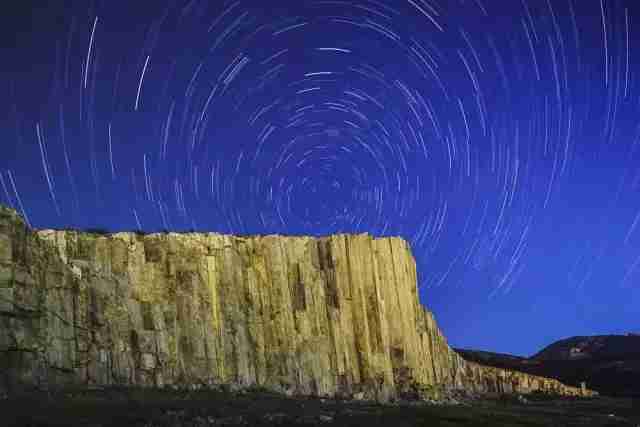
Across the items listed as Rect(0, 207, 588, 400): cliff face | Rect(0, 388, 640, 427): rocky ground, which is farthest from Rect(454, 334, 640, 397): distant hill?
Rect(0, 388, 640, 427): rocky ground

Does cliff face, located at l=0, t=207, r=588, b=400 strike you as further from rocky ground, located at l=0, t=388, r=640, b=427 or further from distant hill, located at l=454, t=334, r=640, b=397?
distant hill, located at l=454, t=334, r=640, b=397

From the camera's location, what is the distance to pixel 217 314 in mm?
50594

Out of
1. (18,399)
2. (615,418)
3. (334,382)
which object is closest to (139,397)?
(18,399)

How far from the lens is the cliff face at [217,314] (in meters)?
39.2

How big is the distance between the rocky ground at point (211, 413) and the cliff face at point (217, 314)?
12.0 ft

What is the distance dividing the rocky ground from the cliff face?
365cm

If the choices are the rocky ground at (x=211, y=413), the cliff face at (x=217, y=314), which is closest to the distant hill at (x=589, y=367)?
the cliff face at (x=217, y=314)

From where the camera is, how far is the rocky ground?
26656 mm

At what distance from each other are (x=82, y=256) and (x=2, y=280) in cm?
776

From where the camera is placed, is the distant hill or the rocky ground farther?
the distant hill

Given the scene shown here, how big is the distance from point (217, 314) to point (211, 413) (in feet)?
64.0

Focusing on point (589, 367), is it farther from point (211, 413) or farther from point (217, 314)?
point (211, 413)

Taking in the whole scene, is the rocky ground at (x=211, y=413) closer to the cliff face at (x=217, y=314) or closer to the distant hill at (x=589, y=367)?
the cliff face at (x=217, y=314)

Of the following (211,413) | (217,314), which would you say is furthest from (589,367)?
(211,413)
